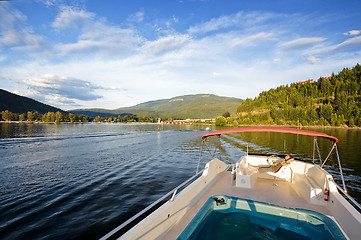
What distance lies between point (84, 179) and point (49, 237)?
5161 millimetres

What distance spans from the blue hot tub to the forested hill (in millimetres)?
104081

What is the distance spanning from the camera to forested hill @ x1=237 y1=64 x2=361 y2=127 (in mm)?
89562

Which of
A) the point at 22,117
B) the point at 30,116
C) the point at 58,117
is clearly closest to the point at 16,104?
the point at 22,117

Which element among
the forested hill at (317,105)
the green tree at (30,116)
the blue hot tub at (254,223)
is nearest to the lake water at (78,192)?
the blue hot tub at (254,223)

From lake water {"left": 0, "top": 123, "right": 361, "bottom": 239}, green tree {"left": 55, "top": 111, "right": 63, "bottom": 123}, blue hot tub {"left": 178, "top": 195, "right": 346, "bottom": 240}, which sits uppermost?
green tree {"left": 55, "top": 111, "right": 63, "bottom": 123}

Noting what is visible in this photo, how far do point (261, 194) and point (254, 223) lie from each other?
5.80 ft

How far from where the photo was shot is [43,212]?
6.26 meters

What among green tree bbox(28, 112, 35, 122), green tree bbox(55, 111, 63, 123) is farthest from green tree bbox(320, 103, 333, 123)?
green tree bbox(28, 112, 35, 122)

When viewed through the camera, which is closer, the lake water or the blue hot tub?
the blue hot tub

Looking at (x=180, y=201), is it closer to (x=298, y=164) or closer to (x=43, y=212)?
(x=43, y=212)

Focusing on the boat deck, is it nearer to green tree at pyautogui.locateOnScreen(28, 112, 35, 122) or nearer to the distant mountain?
green tree at pyautogui.locateOnScreen(28, 112, 35, 122)

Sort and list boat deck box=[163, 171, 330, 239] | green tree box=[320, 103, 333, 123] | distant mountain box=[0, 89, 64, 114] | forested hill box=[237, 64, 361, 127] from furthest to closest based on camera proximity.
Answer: distant mountain box=[0, 89, 64, 114], green tree box=[320, 103, 333, 123], forested hill box=[237, 64, 361, 127], boat deck box=[163, 171, 330, 239]

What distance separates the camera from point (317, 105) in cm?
11662

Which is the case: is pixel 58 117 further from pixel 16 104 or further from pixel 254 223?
pixel 254 223
